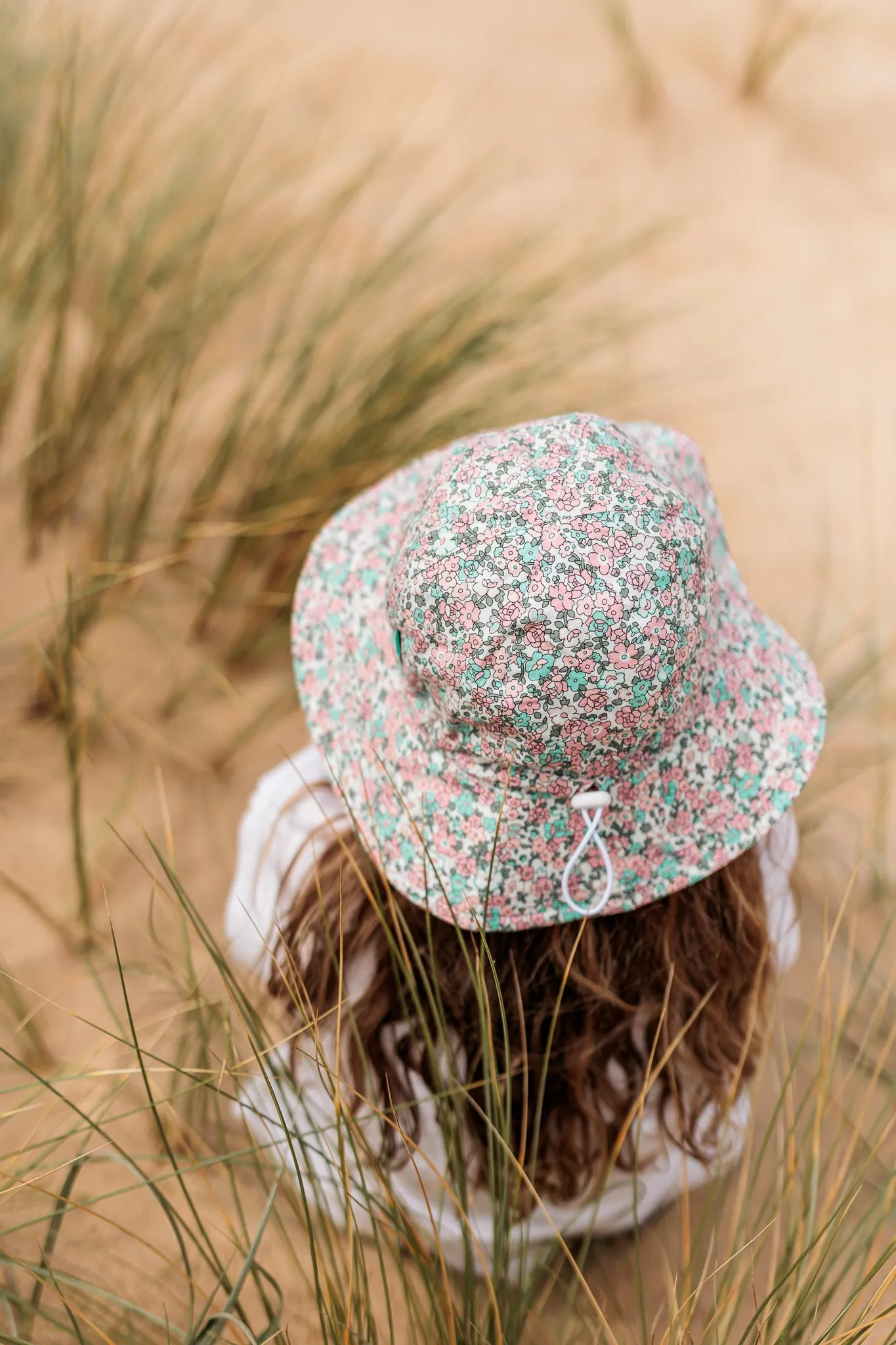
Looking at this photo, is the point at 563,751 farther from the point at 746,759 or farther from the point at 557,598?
the point at 746,759

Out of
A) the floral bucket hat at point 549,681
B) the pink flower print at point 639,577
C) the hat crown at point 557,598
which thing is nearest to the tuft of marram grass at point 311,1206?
the floral bucket hat at point 549,681

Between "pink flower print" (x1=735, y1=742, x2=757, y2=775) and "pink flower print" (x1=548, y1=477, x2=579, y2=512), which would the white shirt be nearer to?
"pink flower print" (x1=735, y1=742, x2=757, y2=775)

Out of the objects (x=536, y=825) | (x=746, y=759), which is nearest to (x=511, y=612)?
(x=536, y=825)

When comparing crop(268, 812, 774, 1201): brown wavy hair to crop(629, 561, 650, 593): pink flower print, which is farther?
crop(268, 812, 774, 1201): brown wavy hair

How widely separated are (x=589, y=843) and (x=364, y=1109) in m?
0.51

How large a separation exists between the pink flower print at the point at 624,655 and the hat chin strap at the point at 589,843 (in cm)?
14

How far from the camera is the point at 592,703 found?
0.78 m

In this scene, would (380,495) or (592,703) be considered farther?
(380,495)

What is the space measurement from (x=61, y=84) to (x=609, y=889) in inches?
59.6

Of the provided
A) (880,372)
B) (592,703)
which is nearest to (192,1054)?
(592,703)

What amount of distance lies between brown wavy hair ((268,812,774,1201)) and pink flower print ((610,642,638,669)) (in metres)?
0.31

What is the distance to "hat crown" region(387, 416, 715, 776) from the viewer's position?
30.1 inches

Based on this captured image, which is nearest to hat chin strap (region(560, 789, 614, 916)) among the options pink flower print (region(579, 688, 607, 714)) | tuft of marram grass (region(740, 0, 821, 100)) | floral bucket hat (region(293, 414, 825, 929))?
floral bucket hat (region(293, 414, 825, 929))

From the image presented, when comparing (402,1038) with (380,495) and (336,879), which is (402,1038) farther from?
(380,495)
